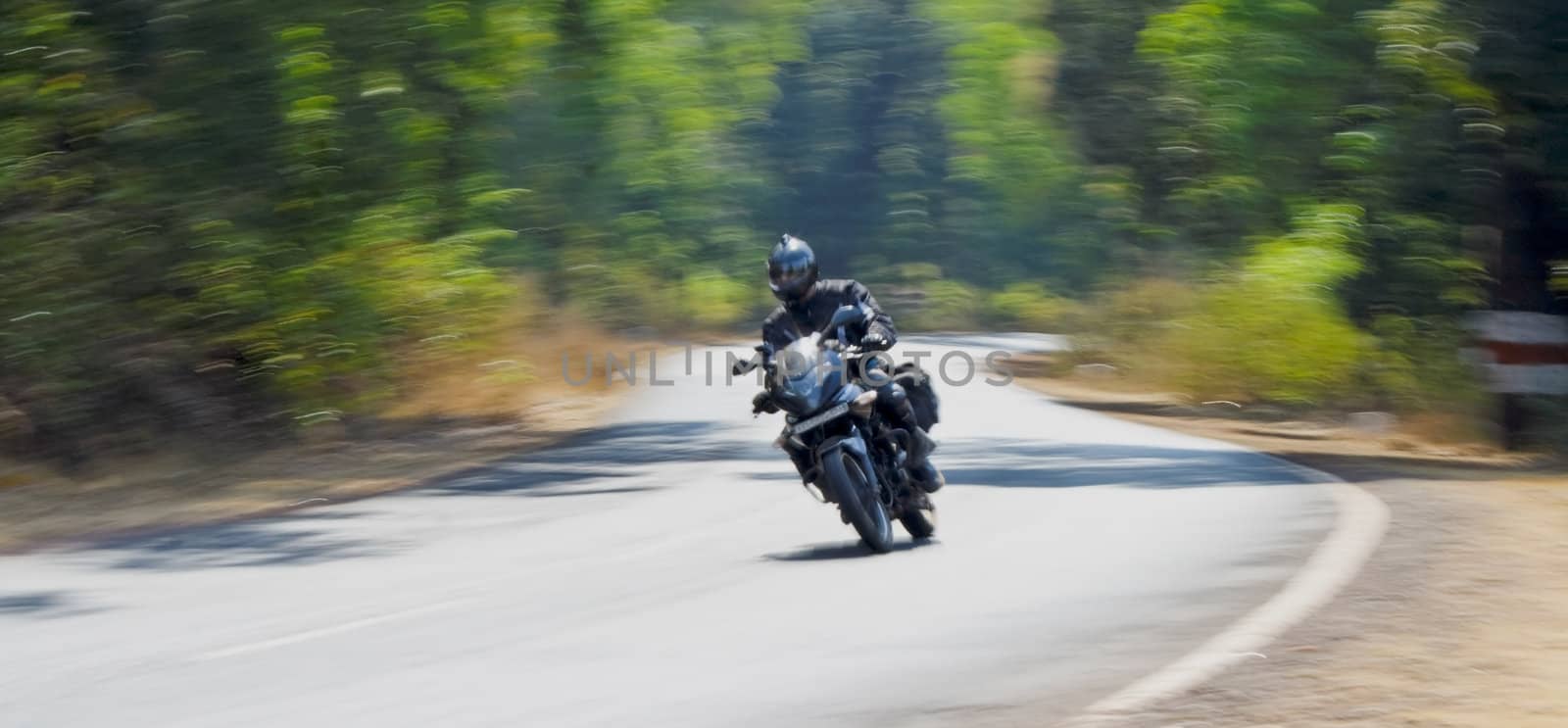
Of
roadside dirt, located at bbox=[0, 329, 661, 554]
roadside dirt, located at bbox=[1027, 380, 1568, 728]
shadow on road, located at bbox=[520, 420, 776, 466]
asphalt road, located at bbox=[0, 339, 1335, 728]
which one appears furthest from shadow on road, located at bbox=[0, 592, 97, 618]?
shadow on road, located at bbox=[520, 420, 776, 466]

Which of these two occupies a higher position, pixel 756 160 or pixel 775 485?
pixel 775 485

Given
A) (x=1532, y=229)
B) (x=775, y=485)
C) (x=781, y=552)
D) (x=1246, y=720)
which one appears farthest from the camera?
(x=1532, y=229)

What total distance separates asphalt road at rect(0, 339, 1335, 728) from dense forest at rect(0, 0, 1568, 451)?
3.21 metres

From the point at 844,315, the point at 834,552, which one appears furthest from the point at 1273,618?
the point at 834,552

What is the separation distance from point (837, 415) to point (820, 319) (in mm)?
847

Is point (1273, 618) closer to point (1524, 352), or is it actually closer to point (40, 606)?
point (40, 606)

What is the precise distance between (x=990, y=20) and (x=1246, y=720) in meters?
45.4

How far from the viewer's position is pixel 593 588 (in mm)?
10797

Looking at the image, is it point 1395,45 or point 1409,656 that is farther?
point 1395,45

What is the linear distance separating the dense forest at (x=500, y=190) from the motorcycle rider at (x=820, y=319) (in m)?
6.97

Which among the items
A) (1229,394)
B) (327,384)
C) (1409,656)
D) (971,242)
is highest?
(1409,656)

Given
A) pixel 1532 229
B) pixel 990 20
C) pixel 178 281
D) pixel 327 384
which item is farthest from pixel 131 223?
pixel 990 20

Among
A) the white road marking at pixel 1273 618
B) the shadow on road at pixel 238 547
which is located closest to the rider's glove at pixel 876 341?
the white road marking at pixel 1273 618

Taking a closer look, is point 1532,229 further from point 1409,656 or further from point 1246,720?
point 1246,720
